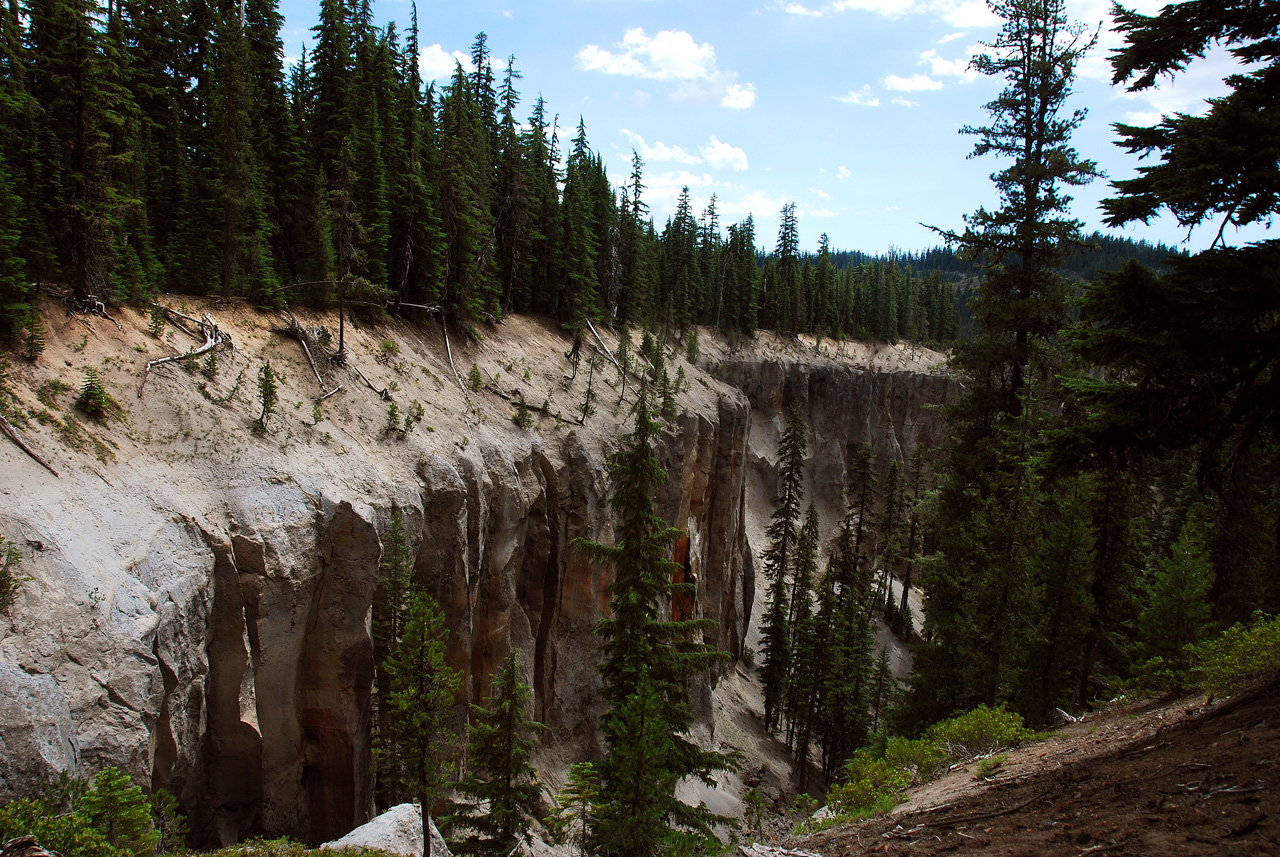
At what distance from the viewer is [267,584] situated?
1516 cm

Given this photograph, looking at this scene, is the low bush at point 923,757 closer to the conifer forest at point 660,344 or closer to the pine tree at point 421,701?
the conifer forest at point 660,344

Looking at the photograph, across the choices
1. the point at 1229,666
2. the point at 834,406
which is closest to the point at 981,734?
the point at 1229,666

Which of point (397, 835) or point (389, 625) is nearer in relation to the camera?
point (397, 835)

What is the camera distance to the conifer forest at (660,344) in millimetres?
8461

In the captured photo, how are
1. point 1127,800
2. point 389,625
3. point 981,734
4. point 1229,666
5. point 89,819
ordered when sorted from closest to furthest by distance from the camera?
point 1127,800
point 89,819
point 1229,666
point 981,734
point 389,625

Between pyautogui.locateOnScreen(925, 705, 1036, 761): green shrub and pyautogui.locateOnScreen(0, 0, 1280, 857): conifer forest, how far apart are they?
1.63 feet

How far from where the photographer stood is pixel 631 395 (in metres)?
37.2

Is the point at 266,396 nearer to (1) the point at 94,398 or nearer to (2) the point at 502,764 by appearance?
(1) the point at 94,398

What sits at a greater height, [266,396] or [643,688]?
[266,396]

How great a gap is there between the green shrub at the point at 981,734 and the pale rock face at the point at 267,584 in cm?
962

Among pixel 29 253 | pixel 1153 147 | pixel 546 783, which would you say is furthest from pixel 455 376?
pixel 1153 147

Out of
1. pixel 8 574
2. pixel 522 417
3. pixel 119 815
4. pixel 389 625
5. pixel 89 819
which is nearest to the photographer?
pixel 89 819

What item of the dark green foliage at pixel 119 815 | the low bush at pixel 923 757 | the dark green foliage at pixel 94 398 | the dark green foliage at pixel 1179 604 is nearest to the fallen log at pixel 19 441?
the dark green foliage at pixel 94 398

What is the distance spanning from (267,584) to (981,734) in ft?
49.8
